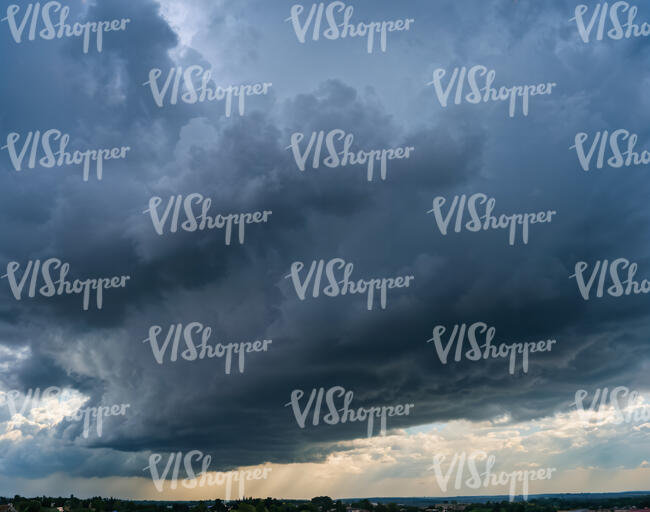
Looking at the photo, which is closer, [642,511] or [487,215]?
[487,215]

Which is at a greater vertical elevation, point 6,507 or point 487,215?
point 487,215

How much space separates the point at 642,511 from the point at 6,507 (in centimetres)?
19201

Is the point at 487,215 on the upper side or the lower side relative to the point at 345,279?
upper

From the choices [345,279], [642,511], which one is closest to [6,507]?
[345,279]

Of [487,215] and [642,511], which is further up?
[487,215]

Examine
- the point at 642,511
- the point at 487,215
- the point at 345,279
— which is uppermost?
the point at 487,215

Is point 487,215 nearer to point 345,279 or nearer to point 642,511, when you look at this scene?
point 345,279

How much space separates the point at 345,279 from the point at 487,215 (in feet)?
70.7

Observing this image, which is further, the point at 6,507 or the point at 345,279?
the point at 6,507

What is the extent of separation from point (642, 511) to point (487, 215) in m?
158

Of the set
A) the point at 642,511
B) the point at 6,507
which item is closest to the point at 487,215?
the point at 642,511

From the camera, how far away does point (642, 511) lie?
199m

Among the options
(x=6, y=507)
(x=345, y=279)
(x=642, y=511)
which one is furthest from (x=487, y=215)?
(x=6, y=507)

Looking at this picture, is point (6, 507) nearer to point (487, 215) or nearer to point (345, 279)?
point (345, 279)
